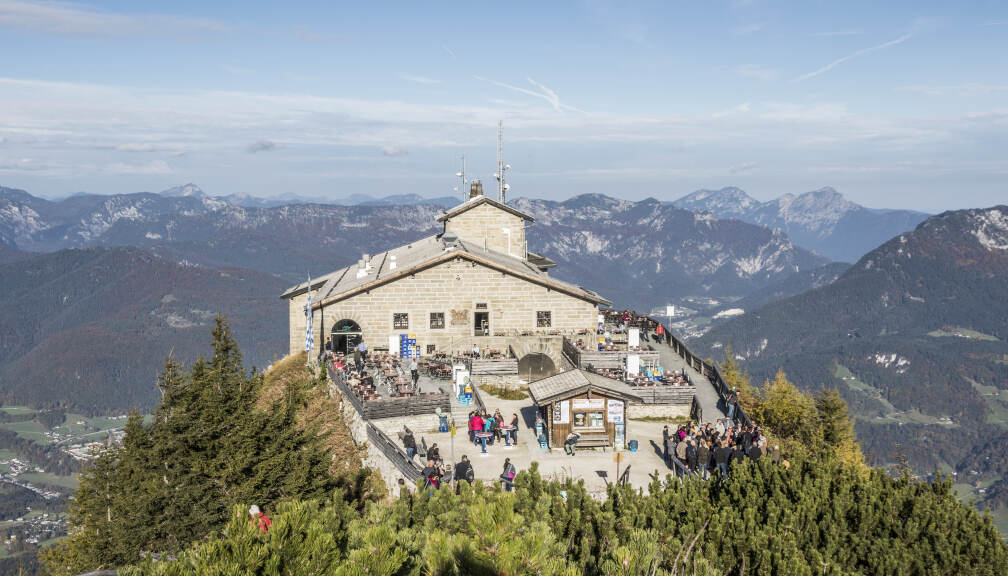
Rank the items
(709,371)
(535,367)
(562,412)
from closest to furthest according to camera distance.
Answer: (562,412) → (709,371) → (535,367)

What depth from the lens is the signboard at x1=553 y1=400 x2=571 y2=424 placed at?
2916cm

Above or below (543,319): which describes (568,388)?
below

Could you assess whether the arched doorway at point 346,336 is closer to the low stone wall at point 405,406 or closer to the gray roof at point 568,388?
the low stone wall at point 405,406

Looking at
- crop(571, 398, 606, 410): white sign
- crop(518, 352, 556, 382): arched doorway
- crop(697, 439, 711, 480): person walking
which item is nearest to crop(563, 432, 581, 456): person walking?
crop(571, 398, 606, 410): white sign

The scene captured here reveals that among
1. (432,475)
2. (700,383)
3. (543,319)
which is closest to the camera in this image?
(432,475)

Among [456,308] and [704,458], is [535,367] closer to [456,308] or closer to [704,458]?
[456,308]

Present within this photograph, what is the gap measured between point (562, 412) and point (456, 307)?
20906 millimetres

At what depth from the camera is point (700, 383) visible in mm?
42625

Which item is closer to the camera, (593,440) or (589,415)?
(593,440)

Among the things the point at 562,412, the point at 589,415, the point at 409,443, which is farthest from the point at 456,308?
the point at 589,415

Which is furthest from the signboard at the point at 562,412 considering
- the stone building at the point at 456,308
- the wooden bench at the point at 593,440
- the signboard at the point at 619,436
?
the stone building at the point at 456,308

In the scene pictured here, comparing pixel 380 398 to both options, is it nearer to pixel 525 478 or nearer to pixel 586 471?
pixel 586 471

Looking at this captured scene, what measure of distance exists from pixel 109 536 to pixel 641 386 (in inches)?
927

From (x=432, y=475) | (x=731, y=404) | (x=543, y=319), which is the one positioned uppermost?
(x=543, y=319)
